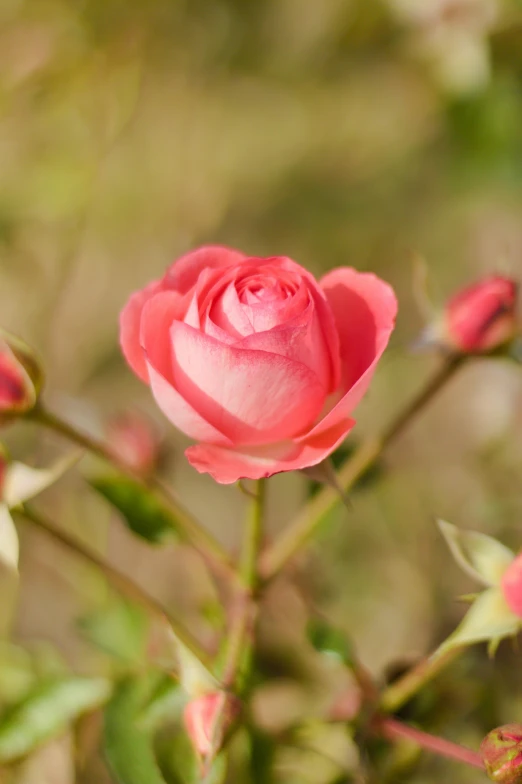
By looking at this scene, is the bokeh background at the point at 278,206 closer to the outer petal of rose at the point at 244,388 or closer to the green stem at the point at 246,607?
the green stem at the point at 246,607

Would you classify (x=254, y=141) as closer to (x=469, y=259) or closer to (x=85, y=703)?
(x=469, y=259)

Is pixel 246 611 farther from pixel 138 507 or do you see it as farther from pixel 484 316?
pixel 484 316

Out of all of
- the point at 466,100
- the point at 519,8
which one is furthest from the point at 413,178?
the point at 519,8

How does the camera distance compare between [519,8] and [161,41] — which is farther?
[161,41]

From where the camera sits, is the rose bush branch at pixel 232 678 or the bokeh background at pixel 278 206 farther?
the bokeh background at pixel 278 206

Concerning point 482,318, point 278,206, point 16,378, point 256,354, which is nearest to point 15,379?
point 16,378

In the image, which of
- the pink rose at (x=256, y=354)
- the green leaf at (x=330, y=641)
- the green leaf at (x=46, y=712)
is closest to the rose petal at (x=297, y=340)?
the pink rose at (x=256, y=354)

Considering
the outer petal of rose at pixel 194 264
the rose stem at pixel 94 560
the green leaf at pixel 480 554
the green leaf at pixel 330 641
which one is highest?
the outer petal of rose at pixel 194 264
